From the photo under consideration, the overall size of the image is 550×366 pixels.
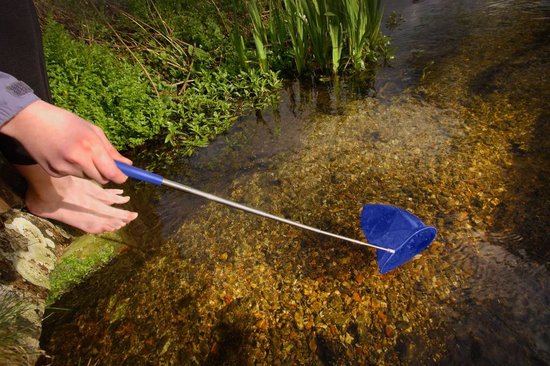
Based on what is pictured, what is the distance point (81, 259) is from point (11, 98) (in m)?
1.38

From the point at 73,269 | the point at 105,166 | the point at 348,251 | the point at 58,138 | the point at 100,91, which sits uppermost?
the point at 58,138

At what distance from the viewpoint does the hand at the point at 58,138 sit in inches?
38.5

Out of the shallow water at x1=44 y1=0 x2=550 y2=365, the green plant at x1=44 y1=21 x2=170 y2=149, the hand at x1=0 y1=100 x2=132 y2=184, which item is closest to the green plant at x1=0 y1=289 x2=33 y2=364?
the shallow water at x1=44 y1=0 x2=550 y2=365

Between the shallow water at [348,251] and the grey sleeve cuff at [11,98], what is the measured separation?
3.98 feet

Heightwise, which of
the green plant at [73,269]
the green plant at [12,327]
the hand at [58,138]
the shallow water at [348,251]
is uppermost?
the hand at [58,138]

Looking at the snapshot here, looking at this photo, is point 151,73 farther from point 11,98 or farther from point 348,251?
point 348,251

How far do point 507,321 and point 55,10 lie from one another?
16.9ft

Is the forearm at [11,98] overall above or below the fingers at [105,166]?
above

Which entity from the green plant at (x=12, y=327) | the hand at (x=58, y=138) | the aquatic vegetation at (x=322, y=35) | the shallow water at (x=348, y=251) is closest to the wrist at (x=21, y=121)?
the hand at (x=58, y=138)

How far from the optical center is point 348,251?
190 cm

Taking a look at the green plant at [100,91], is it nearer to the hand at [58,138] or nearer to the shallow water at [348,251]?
the shallow water at [348,251]

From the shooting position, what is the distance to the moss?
192 cm

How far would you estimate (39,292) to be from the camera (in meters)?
1.81

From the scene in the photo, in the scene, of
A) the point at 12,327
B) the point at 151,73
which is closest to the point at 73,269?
the point at 12,327
